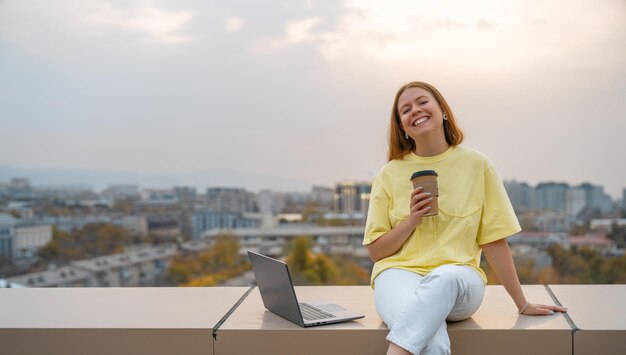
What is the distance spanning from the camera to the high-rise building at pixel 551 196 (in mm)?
19323

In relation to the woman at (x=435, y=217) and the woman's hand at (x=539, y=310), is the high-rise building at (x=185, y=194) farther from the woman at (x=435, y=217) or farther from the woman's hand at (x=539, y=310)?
the woman's hand at (x=539, y=310)

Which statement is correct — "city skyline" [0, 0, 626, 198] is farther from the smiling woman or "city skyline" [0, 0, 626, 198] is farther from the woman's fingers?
the woman's fingers

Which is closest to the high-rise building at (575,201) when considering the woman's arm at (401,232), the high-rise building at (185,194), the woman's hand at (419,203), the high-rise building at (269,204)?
the high-rise building at (269,204)

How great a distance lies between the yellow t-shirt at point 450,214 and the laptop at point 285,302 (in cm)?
21

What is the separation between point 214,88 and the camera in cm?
2212

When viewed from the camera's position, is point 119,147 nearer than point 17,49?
No

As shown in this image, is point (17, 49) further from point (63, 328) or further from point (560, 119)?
point (63, 328)

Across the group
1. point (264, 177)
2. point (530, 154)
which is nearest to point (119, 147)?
point (264, 177)

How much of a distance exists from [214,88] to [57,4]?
5.74m

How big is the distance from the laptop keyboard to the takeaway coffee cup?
0.49 m

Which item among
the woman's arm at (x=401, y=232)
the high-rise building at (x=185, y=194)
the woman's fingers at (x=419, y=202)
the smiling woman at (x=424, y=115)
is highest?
the smiling woman at (x=424, y=115)

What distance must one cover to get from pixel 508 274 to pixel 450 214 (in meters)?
0.26

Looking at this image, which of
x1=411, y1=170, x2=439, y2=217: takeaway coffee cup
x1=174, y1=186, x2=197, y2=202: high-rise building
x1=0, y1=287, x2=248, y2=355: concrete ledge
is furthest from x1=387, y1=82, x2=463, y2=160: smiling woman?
x1=174, y1=186, x2=197, y2=202: high-rise building

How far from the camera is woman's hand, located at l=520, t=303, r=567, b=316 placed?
2143 millimetres
